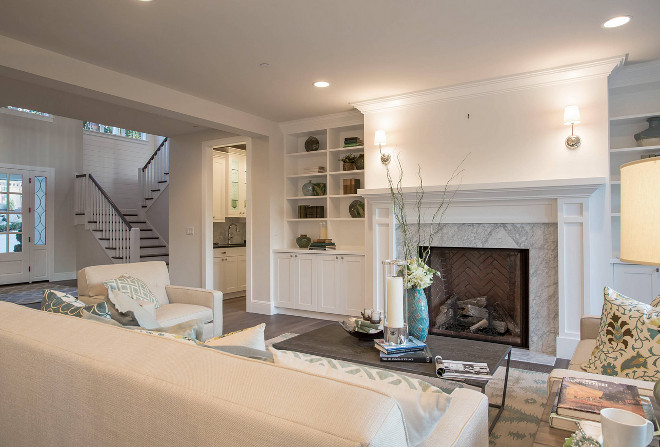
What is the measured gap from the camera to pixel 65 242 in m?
8.91

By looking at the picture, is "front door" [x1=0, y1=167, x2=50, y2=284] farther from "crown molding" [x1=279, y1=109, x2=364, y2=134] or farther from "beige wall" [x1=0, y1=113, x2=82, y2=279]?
"crown molding" [x1=279, y1=109, x2=364, y2=134]

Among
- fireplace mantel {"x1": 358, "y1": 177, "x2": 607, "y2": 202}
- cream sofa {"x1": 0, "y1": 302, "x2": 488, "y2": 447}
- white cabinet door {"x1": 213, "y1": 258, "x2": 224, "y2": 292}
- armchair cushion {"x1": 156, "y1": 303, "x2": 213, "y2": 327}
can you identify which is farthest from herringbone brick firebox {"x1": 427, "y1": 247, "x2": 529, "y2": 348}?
white cabinet door {"x1": 213, "y1": 258, "x2": 224, "y2": 292}

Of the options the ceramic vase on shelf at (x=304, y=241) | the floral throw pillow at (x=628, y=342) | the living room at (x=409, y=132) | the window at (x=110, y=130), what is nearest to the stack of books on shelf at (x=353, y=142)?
the living room at (x=409, y=132)

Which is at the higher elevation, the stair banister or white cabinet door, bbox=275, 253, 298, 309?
the stair banister

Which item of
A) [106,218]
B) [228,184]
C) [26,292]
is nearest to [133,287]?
[228,184]

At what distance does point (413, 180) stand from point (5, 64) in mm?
3660

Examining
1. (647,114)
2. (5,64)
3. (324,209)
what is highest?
(5,64)

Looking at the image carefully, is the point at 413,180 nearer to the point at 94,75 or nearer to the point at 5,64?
the point at 94,75

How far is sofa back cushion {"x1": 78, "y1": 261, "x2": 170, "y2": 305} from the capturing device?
359 centimetres

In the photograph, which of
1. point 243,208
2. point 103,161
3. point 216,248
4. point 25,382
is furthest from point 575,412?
point 103,161

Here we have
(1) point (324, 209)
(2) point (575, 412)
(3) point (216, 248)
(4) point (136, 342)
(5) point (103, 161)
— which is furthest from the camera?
(5) point (103, 161)

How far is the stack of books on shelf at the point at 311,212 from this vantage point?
590 centimetres

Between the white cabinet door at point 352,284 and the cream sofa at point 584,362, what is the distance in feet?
8.87

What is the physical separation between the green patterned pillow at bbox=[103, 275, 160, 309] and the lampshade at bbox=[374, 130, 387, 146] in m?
2.77
